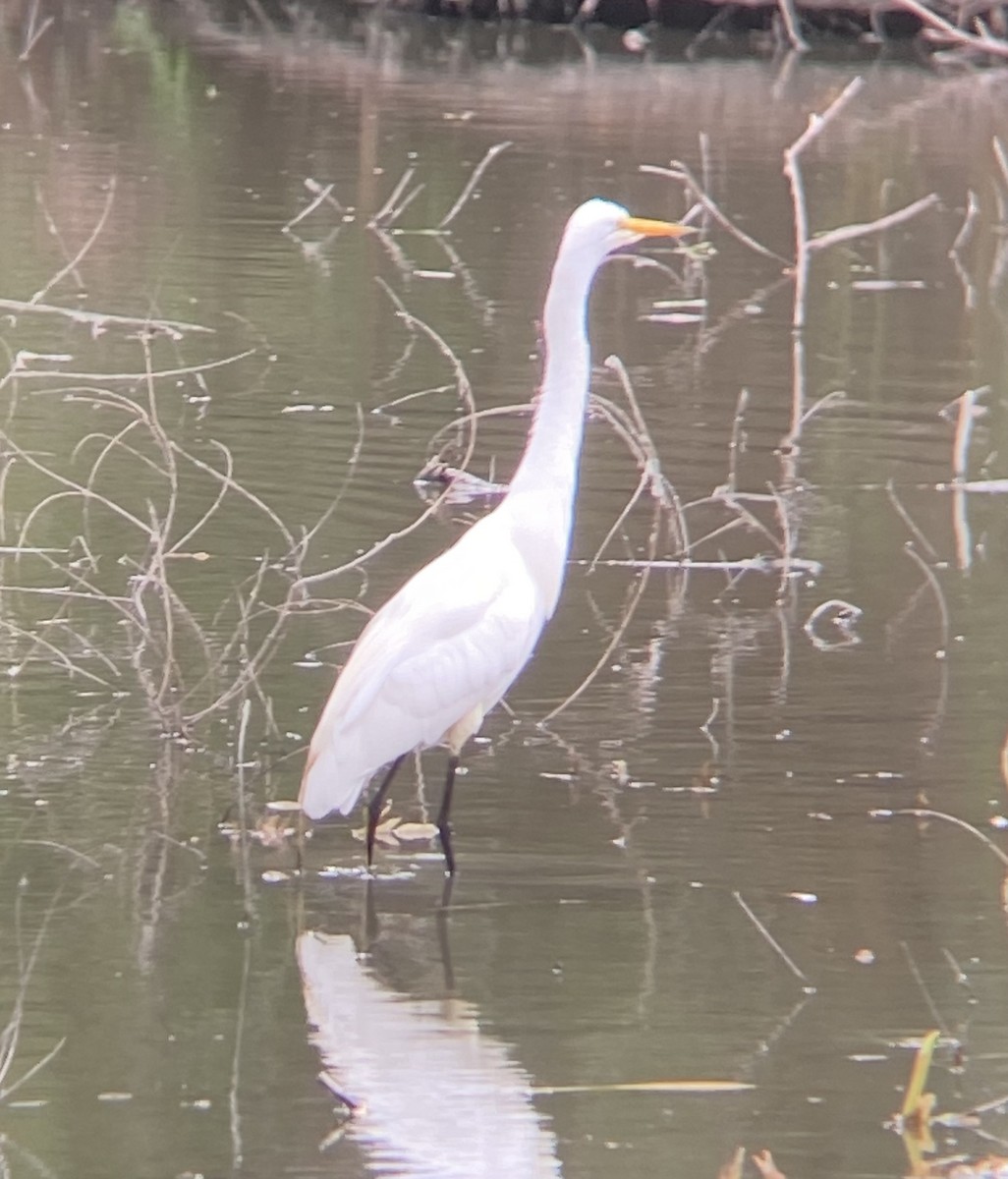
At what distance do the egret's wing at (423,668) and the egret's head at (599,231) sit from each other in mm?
712

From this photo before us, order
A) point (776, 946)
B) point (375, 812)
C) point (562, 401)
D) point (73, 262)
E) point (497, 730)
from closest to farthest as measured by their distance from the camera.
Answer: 1. point (776, 946)
2. point (375, 812)
3. point (562, 401)
4. point (497, 730)
5. point (73, 262)

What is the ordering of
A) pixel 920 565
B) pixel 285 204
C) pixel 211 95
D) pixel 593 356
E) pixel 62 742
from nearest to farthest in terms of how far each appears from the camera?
pixel 62 742
pixel 920 565
pixel 593 356
pixel 285 204
pixel 211 95

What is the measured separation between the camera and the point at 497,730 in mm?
7109

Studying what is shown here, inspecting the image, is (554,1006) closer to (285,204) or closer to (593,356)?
(593,356)

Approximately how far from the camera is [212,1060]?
493cm

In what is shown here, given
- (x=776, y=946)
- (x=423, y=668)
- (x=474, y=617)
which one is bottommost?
(x=776, y=946)

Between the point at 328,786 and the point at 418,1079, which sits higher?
the point at 328,786

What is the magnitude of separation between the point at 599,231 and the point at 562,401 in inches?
15.6

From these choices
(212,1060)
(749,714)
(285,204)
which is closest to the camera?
(212,1060)

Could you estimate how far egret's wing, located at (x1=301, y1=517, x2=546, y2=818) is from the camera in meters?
5.79

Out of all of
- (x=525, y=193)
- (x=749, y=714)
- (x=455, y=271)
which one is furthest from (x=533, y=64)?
(x=749, y=714)

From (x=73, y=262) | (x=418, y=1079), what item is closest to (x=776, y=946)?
(x=418, y=1079)

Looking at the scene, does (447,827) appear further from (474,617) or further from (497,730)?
(497,730)

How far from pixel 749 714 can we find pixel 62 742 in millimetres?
1824
